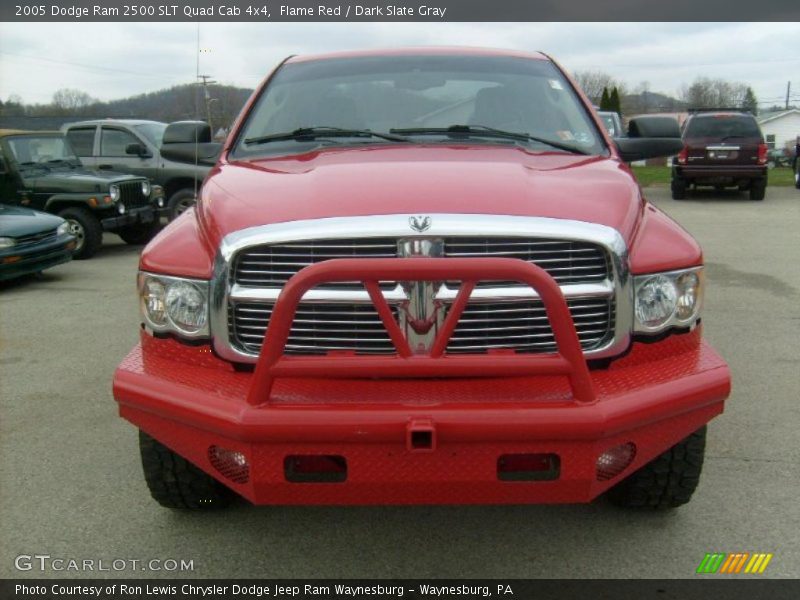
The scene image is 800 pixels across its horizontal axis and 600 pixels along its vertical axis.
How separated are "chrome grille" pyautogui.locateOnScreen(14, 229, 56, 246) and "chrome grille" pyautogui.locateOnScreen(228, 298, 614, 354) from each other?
705cm

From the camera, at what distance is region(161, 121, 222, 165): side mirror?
4.29 metres

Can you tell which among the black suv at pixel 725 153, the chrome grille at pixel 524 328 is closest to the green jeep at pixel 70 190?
the chrome grille at pixel 524 328

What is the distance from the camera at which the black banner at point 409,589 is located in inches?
108

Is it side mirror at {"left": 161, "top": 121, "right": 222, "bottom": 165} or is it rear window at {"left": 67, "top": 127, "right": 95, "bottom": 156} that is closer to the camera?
side mirror at {"left": 161, "top": 121, "right": 222, "bottom": 165}

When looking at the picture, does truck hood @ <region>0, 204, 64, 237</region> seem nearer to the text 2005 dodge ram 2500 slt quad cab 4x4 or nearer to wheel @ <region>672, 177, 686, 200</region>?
the text 2005 dodge ram 2500 slt quad cab 4x4

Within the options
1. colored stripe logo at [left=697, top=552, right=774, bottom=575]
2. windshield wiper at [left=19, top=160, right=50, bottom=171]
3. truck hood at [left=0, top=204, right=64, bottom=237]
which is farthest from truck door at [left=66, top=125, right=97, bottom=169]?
colored stripe logo at [left=697, top=552, right=774, bottom=575]

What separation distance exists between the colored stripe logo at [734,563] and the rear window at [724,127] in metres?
16.1

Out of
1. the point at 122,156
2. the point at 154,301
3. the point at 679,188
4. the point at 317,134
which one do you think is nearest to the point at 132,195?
the point at 122,156

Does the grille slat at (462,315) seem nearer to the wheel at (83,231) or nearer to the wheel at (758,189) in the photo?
the wheel at (83,231)

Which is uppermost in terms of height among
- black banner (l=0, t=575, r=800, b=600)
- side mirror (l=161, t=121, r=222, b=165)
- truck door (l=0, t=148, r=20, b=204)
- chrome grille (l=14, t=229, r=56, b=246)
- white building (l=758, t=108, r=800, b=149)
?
white building (l=758, t=108, r=800, b=149)

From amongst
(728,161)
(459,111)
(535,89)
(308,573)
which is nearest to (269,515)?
(308,573)

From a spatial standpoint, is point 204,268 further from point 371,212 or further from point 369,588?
point 369,588

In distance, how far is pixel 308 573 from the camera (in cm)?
291

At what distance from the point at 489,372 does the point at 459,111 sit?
1811 millimetres
